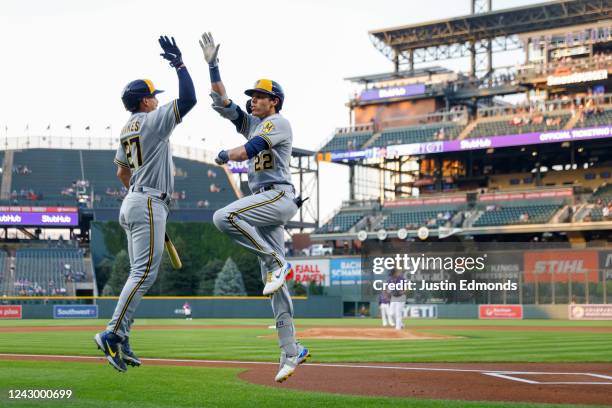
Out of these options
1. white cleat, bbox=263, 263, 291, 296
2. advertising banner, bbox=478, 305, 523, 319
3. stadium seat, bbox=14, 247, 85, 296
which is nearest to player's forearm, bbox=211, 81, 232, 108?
white cleat, bbox=263, 263, 291, 296

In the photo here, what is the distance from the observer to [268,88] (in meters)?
8.62

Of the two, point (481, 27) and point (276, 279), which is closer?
point (276, 279)

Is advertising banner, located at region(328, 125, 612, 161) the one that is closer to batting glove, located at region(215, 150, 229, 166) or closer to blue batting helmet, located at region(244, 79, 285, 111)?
→ blue batting helmet, located at region(244, 79, 285, 111)

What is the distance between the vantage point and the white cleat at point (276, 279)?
8203mm

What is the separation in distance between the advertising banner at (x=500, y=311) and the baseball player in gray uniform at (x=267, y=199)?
1492 inches

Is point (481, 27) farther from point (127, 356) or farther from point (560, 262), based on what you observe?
point (127, 356)

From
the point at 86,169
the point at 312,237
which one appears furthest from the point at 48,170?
the point at 312,237

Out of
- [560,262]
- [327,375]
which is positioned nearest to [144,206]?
[327,375]

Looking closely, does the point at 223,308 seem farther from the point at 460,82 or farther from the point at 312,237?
the point at 460,82

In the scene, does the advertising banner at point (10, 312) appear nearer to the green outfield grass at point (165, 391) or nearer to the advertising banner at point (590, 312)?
the advertising banner at point (590, 312)

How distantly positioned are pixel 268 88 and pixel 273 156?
68 centimetres

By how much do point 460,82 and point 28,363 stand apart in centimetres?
5227

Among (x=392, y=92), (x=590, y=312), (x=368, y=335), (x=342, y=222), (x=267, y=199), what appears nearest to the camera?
(x=267, y=199)

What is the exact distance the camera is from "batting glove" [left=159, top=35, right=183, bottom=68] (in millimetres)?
8344
